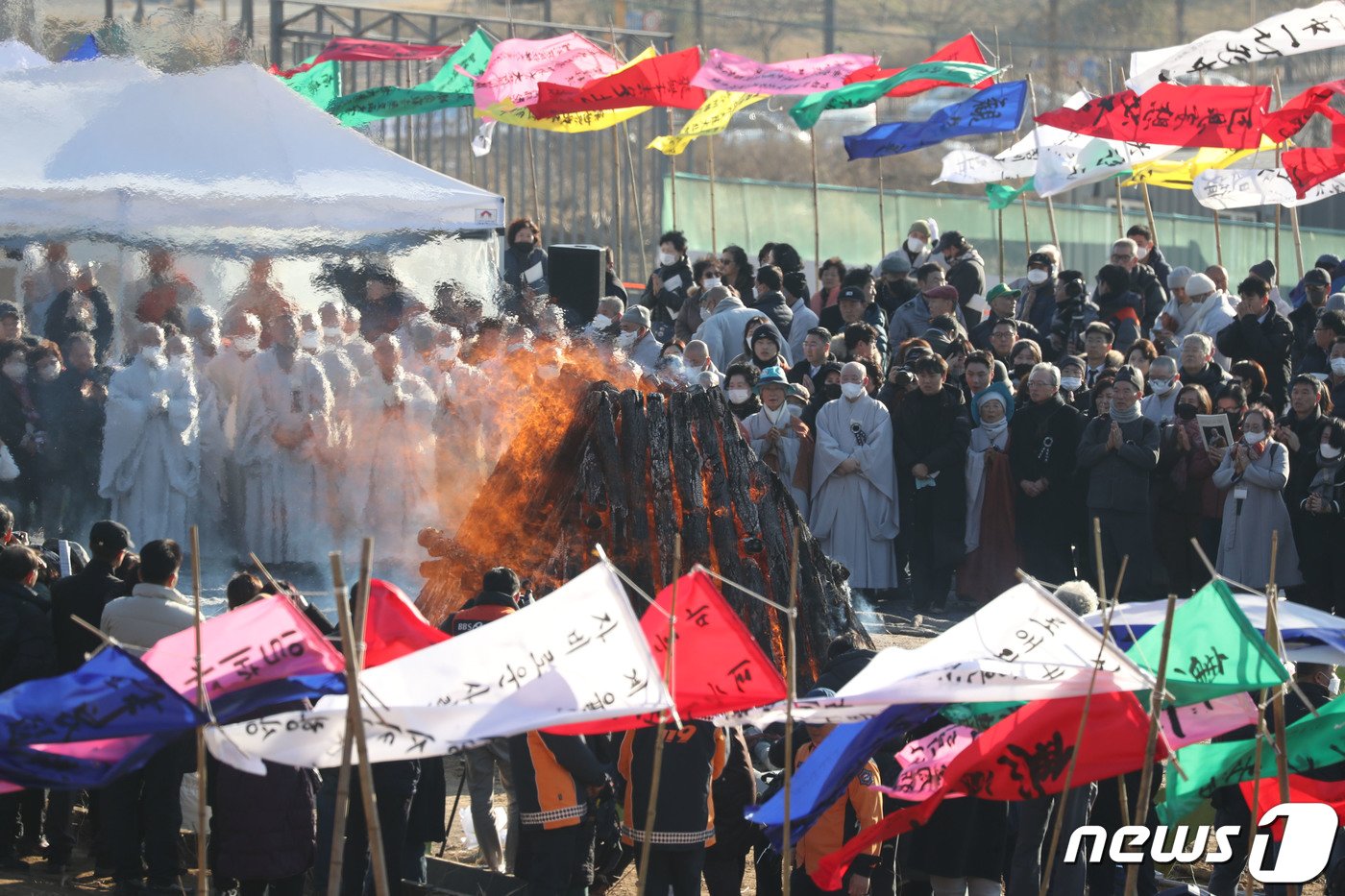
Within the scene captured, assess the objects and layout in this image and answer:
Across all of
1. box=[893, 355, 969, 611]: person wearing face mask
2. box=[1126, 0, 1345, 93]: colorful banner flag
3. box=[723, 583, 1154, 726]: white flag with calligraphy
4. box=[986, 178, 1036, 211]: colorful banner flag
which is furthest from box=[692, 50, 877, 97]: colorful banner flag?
box=[723, 583, 1154, 726]: white flag with calligraphy

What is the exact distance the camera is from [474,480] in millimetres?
13477

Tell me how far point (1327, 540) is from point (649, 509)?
167 inches

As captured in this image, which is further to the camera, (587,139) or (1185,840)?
(587,139)

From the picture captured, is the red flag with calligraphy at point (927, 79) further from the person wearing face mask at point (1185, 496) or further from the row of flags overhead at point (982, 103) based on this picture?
the person wearing face mask at point (1185, 496)

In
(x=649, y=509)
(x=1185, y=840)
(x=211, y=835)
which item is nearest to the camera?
(x=211, y=835)

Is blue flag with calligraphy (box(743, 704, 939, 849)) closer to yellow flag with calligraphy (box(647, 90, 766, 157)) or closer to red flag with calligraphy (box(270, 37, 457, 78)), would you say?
yellow flag with calligraphy (box(647, 90, 766, 157))

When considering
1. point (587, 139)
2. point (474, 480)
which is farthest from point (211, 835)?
point (587, 139)

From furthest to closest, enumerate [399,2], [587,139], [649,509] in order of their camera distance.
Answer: [399,2], [587,139], [649,509]

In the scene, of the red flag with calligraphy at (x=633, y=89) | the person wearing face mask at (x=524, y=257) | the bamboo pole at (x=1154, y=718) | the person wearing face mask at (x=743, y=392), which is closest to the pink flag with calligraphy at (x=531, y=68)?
the red flag with calligraphy at (x=633, y=89)

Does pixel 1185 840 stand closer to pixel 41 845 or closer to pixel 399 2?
pixel 41 845

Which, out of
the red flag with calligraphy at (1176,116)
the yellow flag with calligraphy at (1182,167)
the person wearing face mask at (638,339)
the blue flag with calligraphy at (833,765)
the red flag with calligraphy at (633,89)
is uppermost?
the red flag with calligraphy at (633,89)

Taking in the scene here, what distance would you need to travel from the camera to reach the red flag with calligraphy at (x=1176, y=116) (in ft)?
49.6

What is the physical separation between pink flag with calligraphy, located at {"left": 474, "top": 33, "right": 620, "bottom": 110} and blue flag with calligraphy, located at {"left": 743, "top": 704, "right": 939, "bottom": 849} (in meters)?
11.5

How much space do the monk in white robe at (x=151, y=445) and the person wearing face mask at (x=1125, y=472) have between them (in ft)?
19.7
